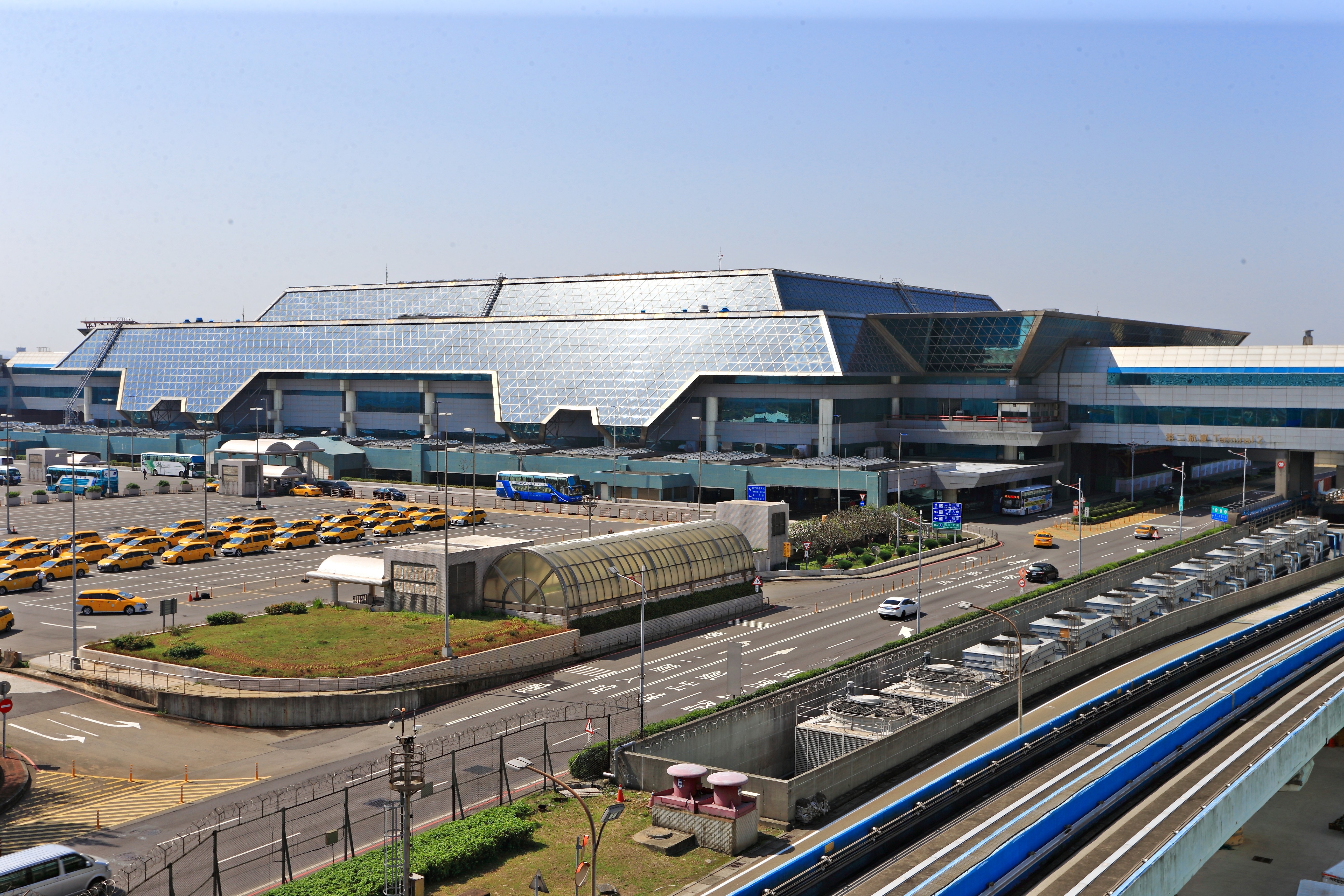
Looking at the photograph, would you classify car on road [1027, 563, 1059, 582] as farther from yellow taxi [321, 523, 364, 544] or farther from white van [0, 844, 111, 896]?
white van [0, 844, 111, 896]

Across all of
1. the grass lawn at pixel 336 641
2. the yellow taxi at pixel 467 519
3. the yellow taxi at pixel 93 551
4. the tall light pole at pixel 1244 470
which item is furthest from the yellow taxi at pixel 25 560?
the tall light pole at pixel 1244 470

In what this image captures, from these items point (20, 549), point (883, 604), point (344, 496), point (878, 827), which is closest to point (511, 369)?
point (344, 496)

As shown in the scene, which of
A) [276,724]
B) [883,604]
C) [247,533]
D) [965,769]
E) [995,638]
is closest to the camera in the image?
[965,769]

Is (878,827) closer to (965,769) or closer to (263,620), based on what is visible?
(965,769)

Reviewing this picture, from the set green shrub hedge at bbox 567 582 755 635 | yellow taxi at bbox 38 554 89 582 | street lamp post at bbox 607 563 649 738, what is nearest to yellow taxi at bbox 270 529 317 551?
yellow taxi at bbox 38 554 89 582

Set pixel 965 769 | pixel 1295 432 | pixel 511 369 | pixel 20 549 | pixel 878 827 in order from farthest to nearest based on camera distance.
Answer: pixel 511 369 < pixel 1295 432 < pixel 20 549 < pixel 965 769 < pixel 878 827

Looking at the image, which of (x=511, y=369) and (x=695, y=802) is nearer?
(x=695, y=802)

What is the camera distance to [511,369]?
131 m

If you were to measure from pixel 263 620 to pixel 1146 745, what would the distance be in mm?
40518

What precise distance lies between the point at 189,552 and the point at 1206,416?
301 feet

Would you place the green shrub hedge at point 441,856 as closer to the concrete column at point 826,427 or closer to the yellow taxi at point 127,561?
the yellow taxi at point 127,561

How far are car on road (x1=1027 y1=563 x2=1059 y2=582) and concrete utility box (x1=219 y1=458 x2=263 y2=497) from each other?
75.6 metres

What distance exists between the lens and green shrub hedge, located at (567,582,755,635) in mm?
55406

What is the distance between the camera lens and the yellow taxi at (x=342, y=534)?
88875 mm
